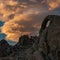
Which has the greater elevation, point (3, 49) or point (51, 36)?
point (51, 36)

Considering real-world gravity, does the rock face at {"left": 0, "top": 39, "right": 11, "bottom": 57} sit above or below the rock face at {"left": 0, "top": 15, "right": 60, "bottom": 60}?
below

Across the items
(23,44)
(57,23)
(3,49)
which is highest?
(57,23)

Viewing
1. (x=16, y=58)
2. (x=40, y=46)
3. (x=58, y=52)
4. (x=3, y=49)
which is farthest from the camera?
(x=3, y=49)

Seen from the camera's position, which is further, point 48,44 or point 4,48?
point 4,48

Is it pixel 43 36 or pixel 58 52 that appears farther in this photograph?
pixel 43 36

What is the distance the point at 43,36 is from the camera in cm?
3297

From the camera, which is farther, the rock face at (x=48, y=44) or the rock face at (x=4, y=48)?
the rock face at (x=4, y=48)

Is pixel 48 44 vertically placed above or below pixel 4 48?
above

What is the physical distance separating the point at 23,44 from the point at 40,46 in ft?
46.0

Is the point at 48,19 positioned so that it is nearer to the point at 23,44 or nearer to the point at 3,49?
the point at 23,44

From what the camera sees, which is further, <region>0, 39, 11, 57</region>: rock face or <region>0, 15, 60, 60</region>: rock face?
<region>0, 39, 11, 57</region>: rock face

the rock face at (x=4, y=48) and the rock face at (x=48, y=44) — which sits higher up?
the rock face at (x=48, y=44)

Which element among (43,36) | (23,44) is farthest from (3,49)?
(43,36)

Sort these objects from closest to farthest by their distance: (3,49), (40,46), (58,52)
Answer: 1. (58,52)
2. (40,46)
3. (3,49)
